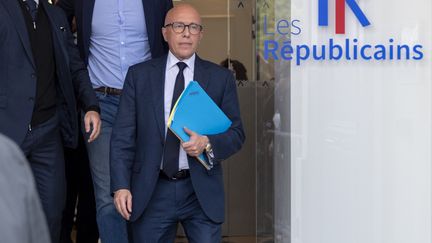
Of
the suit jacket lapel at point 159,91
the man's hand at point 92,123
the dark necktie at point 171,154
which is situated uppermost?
the suit jacket lapel at point 159,91

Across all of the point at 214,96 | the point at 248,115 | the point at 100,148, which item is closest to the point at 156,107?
the point at 214,96

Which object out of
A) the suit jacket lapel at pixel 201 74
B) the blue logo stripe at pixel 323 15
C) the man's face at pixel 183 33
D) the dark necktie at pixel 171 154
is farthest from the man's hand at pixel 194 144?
the blue logo stripe at pixel 323 15

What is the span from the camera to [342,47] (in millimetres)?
3713

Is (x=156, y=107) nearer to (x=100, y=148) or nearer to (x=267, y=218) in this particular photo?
(x=100, y=148)

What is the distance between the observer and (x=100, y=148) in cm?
358

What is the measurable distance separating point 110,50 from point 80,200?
1239 mm

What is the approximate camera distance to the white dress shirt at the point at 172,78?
3.04 meters

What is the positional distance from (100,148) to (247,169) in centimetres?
238

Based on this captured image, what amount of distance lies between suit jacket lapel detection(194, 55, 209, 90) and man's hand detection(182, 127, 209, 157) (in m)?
0.30

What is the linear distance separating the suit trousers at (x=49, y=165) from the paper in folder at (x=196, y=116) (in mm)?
637

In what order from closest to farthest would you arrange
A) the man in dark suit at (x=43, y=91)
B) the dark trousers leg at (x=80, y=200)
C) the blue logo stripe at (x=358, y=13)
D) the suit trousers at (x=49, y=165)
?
the man in dark suit at (x=43, y=91)
the suit trousers at (x=49, y=165)
the blue logo stripe at (x=358, y=13)
the dark trousers leg at (x=80, y=200)

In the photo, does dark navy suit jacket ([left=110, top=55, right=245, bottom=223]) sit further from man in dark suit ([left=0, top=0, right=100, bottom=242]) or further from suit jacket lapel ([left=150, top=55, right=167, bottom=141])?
man in dark suit ([left=0, top=0, right=100, bottom=242])

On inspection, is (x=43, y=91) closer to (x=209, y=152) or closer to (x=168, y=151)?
(x=168, y=151)

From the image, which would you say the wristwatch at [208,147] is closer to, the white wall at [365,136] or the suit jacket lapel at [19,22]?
the suit jacket lapel at [19,22]
